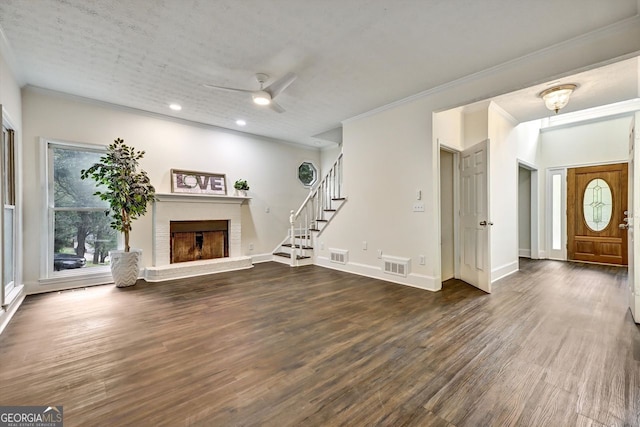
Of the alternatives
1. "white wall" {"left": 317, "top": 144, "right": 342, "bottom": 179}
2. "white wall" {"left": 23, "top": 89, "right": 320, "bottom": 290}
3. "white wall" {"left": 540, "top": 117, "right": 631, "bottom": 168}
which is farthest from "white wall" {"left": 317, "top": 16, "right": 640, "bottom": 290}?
"white wall" {"left": 540, "top": 117, "right": 631, "bottom": 168}

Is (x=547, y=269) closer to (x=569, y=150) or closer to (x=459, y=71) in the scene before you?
(x=569, y=150)

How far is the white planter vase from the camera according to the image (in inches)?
164

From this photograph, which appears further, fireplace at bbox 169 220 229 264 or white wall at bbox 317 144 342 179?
white wall at bbox 317 144 342 179

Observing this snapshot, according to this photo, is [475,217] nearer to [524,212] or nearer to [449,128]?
[449,128]

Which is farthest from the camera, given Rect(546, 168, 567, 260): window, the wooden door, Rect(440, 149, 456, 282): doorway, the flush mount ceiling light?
Rect(546, 168, 567, 260): window

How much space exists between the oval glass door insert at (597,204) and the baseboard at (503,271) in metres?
2.44

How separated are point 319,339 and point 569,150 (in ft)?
23.7

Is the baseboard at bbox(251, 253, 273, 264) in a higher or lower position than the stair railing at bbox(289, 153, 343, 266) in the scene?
lower

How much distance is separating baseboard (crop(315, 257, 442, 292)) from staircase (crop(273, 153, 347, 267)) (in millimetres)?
453

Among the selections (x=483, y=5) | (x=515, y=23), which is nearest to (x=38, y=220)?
(x=483, y=5)

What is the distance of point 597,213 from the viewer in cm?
591

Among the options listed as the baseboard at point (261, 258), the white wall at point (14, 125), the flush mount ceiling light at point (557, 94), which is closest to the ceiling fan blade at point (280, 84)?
the white wall at point (14, 125)

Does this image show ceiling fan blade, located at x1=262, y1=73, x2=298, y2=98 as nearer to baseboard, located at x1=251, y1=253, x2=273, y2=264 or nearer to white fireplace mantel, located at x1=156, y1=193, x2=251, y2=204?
white fireplace mantel, located at x1=156, y1=193, x2=251, y2=204

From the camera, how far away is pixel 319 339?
7.91ft
